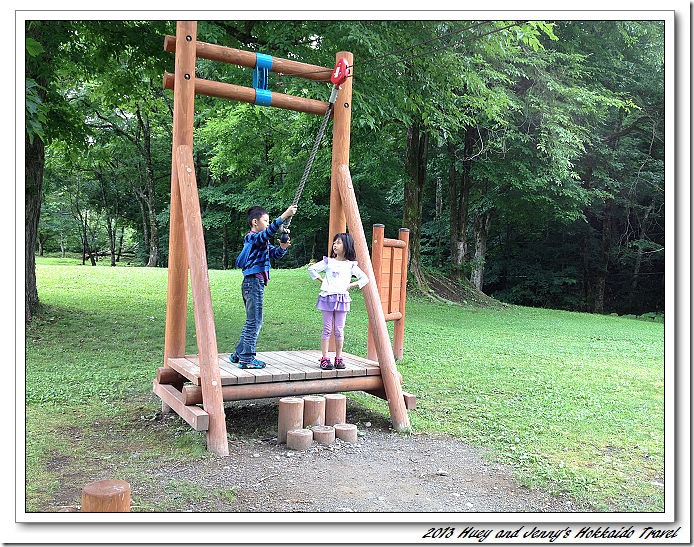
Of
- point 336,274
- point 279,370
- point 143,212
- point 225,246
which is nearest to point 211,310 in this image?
point 279,370

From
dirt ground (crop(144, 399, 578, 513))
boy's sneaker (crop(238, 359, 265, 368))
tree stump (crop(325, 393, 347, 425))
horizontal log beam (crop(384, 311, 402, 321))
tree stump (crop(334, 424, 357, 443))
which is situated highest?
horizontal log beam (crop(384, 311, 402, 321))

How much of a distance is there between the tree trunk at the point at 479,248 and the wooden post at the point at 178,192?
13.0 metres

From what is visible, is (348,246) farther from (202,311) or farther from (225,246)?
(225,246)

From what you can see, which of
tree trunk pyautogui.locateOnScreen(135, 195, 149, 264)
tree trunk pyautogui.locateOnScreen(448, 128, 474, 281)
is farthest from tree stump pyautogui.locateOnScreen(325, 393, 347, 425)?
tree trunk pyautogui.locateOnScreen(135, 195, 149, 264)

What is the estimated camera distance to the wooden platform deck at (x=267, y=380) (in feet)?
16.1

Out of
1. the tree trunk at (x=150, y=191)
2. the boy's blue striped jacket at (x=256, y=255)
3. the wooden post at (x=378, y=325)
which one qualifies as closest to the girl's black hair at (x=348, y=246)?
the wooden post at (x=378, y=325)

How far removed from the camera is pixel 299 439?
480cm

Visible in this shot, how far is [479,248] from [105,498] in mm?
17185

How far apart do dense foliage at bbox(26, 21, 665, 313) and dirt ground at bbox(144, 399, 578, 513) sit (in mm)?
3157

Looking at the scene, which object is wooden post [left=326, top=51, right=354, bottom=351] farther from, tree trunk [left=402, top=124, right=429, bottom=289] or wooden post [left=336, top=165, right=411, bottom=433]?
tree trunk [left=402, top=124, right=429, bottom=289]

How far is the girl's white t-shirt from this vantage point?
5.48m

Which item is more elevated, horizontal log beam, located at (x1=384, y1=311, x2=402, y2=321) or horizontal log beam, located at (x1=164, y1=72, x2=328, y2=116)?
horizontal log beam, located at (x1=164, y1=72, x2=328, y2=116)

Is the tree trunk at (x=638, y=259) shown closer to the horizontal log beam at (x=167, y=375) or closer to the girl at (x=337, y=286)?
the girl at (x=337, y=286)
